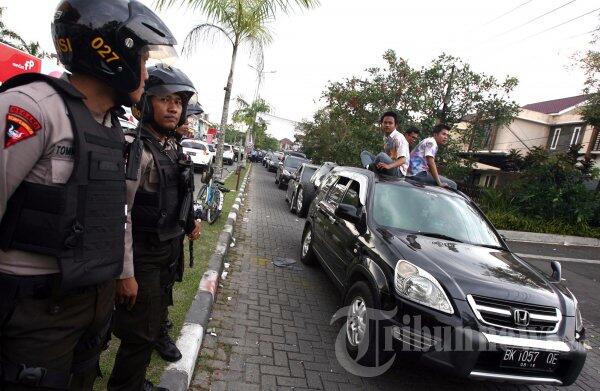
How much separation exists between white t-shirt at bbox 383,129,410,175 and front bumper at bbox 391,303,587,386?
359 centimetres

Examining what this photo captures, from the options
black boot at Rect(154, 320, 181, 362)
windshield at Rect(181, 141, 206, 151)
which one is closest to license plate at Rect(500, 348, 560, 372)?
black boot at Rect(154, 320, 181, 362)

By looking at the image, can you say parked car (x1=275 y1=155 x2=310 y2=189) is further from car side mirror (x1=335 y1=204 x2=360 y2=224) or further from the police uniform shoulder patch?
the police uniform shoulder patch

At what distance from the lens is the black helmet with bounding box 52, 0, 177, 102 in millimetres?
1569

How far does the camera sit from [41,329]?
1.42m

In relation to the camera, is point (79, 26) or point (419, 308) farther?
point (419, 308)

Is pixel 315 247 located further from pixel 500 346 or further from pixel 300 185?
pixel 300 185

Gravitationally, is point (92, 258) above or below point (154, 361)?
above

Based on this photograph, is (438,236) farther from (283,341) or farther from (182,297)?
(182,297)

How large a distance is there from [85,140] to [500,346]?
2.85 meters

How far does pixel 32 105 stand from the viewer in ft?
4.38

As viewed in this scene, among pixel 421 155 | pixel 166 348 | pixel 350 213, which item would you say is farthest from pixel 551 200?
pixel 166 348

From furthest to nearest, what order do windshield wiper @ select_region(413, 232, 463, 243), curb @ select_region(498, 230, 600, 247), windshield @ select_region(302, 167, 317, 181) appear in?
windshield @ select_region(302, 167, 317, 181) < curb @ select_region(498, 230, 600, 247) < windshield wiper @ select_region(413, 232, 463, 243)

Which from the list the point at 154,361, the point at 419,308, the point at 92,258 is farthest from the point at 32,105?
the point at 419,308

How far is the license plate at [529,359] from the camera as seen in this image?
2.84m
